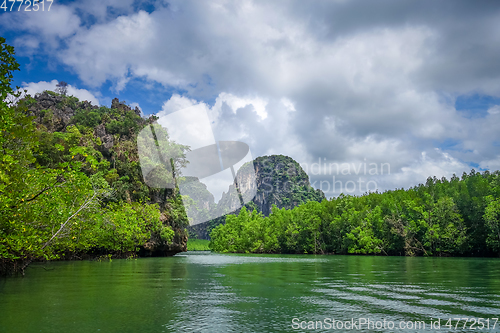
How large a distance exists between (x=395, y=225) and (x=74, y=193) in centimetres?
6430

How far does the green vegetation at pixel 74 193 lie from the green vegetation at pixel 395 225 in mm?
35581

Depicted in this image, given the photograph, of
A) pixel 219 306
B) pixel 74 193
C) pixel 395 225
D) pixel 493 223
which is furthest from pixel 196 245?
pixel 219 306

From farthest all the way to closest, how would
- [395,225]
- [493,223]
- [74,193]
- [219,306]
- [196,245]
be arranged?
[196,245] < [395,225] < [493,223] < [74,193] < [219,306]

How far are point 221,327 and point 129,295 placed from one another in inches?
236

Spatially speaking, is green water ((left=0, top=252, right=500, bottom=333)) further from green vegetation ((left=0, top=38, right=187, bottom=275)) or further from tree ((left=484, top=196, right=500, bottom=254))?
tree ((left=484, top=196, right=500, bottom=254))

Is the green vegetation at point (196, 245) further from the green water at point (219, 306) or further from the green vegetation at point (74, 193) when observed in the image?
the green water at point (219, 306)

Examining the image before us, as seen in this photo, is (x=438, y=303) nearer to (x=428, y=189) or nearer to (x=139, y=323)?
(x=139, y=323)

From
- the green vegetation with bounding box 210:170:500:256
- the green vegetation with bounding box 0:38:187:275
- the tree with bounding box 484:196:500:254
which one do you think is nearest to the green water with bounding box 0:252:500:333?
the green vegetation with bounding box 0:38:187:275

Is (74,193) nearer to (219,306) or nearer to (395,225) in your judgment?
(219,306)

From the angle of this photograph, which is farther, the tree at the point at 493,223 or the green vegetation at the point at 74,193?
the tree at the point at 493,223

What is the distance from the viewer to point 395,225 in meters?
68.9

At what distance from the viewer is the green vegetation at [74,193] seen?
14.5m

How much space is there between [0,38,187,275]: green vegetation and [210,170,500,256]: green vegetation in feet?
117

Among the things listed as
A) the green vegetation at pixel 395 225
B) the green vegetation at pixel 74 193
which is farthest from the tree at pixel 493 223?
the green vegetation at pixel 74 193
